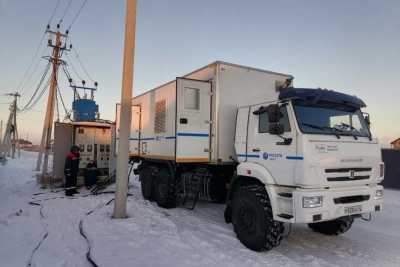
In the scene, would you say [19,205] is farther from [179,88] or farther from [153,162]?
[179,88]

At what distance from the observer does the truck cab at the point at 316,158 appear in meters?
5.02

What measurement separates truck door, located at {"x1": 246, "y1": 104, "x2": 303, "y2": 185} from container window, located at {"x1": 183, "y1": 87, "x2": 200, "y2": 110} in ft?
6.24

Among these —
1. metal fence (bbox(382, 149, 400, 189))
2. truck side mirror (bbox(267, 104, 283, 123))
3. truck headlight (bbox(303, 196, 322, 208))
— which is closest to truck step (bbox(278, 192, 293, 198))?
truck headlight (bbox(303, 196, 322, 208))

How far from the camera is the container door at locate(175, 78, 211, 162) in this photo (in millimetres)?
7820

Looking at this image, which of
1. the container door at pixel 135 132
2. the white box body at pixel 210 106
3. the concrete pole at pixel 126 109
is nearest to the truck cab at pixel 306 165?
the white box body at pixel 210 106

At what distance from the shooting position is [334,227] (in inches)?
266

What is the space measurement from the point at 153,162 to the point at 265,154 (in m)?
5.45

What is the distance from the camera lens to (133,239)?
20.6 feet

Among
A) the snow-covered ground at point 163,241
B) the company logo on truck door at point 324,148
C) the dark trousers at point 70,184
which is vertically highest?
the company logo on truck door at point 324,148

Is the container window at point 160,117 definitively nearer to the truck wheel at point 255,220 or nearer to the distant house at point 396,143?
the truck wheel at point 255,220

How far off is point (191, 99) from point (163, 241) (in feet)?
11.9

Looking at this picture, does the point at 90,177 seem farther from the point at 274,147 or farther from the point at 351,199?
the point at 351,199

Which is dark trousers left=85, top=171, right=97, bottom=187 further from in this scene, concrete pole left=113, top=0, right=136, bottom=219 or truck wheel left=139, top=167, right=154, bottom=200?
concrete pole left=113, top=0, right=136, bottom=219

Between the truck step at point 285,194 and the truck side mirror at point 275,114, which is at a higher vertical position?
the truck side mirror at point 275,114
